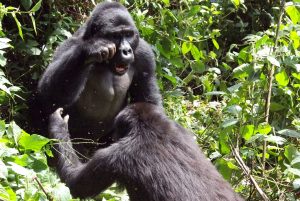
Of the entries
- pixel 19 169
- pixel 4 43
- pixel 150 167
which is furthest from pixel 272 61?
pixel 19 169

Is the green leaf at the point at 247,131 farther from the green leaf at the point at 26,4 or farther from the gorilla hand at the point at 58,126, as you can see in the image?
the green leaf at the point at 26,4

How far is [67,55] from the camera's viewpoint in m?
5.26

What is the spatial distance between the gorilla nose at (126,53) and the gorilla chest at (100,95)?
0.39m

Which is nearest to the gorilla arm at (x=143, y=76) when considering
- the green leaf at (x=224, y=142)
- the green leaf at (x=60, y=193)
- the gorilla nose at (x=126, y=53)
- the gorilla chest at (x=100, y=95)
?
the gorilla chest at (x=100, y=95)

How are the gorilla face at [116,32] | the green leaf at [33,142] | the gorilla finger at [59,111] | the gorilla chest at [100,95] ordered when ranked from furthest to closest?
1. the gorilla chest at [100,95]
2. the gorilla face at [116,32]
3. the gorilla finger at [59,111]
4. the green leaf at [33,142]

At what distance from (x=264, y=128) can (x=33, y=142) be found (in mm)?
1957

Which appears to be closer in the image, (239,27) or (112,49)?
(112,49)

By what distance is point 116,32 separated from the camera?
5.28m

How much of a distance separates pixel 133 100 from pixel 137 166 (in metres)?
2.16

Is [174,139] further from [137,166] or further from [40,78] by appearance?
[40,78]

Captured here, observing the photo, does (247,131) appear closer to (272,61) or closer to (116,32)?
(272,61)

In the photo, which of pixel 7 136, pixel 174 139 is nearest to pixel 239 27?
pixel 174 139

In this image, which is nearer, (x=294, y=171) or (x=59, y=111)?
(x=294, y=171)

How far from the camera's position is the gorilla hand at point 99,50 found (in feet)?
16.8
